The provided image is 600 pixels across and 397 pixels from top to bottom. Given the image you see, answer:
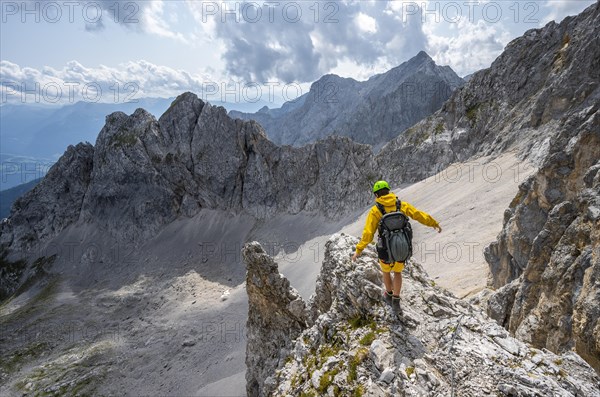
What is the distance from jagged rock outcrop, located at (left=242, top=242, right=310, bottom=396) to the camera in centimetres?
1652

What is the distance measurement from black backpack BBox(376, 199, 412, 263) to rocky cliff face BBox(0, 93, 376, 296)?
59255mm

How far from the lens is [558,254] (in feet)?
38.6

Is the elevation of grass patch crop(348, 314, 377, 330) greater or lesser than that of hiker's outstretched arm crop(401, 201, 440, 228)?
lesser

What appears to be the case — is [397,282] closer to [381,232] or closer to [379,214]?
[381,232]

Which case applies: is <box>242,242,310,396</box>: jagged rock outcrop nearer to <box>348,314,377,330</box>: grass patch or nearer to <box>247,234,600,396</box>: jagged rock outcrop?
<box>247,234,600,396</box>: jagged rock outcrop

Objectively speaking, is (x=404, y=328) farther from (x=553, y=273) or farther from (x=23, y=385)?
(x=23, y=385)

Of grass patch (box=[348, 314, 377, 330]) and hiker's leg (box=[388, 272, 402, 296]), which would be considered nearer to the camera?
hiker's leg (box=[388, 272, 402, 296])

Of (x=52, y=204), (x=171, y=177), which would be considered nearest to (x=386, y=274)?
(x=171, y=177)

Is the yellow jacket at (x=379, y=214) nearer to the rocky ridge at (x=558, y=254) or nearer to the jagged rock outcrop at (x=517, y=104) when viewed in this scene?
the rocky ridge at (x=558, y=254)

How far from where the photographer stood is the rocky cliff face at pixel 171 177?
70.9 meters

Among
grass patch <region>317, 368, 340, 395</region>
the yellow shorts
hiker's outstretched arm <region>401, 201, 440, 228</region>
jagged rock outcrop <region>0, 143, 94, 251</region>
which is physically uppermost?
jagged rock outcrop <region>0, 143, 94, 251</region>

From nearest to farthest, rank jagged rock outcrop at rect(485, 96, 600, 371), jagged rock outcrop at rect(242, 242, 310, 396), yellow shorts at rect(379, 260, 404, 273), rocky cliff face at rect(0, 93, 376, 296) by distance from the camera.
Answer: yellow shorts at rect(379, 260, 404, 273) → jagged rock outcrop at rect(485, 96, 600, 371) → jagged rock outcrop at rect(242, 242, 310, 396) → rocky cliff face at rect(0, 93, 376, 296)

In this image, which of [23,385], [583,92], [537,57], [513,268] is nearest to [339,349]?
[513,268]

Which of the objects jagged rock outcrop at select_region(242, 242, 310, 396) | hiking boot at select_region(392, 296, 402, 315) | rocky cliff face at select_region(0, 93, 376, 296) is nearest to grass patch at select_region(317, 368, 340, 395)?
hiking boot at select_region(392, 296, 402, 315)
